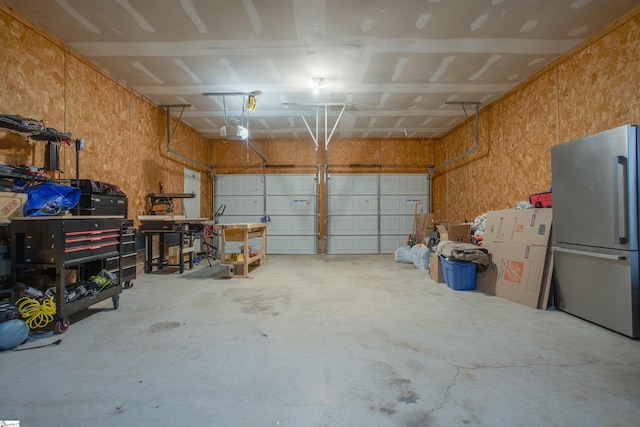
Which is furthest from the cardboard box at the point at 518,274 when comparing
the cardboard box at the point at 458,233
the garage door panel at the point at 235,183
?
the garage door panel at the point at 235,183

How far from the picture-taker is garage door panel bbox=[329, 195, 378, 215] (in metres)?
8.83

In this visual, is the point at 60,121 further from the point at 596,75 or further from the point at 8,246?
the point at 596,75

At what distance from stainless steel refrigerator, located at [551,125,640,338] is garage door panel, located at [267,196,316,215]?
6279mm

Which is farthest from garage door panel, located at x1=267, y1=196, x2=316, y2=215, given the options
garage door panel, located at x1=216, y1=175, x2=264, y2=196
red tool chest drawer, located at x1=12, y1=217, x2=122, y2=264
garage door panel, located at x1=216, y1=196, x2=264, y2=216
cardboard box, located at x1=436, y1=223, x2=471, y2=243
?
red tool chest drawer, located at x1=12, y1=217, x2=122, y2=264

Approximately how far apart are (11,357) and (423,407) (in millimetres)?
3022

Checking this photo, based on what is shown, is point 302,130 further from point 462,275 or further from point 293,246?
point 462,275

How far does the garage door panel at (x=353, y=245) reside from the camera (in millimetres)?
8781

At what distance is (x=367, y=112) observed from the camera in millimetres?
6738

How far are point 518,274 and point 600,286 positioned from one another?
93 cm

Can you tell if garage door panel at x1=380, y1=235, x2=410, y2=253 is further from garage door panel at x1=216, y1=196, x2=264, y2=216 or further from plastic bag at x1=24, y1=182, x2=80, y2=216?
plastic bag at x1=24, y1=182, x2=80, y2=216

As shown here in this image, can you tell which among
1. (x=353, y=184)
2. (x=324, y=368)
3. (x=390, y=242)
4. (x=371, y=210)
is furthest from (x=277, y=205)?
(x=324, y=368)

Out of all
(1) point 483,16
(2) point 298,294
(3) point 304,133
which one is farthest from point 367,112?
(2) point 298,294

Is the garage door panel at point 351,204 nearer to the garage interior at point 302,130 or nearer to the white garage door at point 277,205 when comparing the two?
the white garage door at point 277,205

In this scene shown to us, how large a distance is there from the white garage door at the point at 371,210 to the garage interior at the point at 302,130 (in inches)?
53.9
